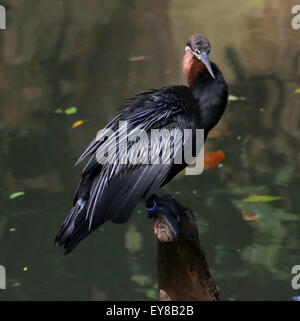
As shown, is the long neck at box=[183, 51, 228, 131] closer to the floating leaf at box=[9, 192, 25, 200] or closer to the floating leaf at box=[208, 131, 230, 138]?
the floating leaf at box=[9, 192, 25, 200]

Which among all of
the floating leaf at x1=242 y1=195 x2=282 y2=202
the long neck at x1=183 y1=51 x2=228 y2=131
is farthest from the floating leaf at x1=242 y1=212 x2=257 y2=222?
the long neck at x1=183 y1=51 x2=228 y2=131

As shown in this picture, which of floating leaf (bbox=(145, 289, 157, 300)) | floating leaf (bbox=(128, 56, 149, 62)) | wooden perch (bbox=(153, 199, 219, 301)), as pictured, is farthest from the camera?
floating leaf (bbox=(128, 56, 149, 62))

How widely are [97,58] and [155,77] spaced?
2.94ft

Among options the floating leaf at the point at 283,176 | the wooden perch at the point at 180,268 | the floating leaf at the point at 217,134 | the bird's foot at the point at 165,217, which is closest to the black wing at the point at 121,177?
the bird's foot at the point at 165,217

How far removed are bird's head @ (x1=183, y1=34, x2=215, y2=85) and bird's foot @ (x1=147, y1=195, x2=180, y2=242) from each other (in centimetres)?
63

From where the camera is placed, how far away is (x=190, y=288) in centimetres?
341

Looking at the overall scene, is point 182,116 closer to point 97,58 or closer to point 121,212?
point 121,212

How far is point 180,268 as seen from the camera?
11.1ft

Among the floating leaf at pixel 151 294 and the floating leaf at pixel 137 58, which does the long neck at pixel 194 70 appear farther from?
the floating leaf at pixel 137 58

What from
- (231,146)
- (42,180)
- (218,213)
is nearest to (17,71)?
(42,180)

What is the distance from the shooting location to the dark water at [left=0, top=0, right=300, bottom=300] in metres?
5.24

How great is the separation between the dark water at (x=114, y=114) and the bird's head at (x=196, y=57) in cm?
163

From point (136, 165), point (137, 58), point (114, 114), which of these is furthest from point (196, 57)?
point (137, 58)

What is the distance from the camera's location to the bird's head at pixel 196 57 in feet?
12.4
